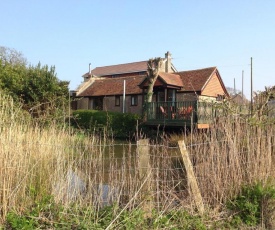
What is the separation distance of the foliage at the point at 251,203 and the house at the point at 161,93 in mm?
13625

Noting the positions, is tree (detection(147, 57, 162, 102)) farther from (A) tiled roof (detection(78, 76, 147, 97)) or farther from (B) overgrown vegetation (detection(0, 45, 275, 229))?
(B) overgrown vegetation (detection(0, 45, 275, 229))

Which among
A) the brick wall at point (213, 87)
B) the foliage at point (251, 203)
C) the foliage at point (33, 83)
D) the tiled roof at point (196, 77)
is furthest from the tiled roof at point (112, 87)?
the foliage at point (251, 203)

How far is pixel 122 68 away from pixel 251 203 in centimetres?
5378

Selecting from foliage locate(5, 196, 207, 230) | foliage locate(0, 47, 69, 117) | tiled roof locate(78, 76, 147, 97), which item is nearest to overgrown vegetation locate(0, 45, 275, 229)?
foliage locate(5, 196, 207, 230)

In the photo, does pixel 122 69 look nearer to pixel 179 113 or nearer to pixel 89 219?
pixel 179 113

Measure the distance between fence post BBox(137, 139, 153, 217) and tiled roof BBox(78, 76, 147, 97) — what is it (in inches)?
963

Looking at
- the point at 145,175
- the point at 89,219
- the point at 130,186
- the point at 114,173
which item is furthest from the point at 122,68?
the point at 89,219

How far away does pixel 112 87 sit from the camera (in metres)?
32.8

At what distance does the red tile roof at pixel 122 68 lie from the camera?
5410 centimetres

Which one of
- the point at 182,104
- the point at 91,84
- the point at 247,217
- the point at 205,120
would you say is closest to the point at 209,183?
the point at 247,217

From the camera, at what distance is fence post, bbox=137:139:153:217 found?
420cm

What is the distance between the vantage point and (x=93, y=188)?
4.43 m

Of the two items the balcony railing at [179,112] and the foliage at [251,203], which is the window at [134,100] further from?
the foliage at [251,203]

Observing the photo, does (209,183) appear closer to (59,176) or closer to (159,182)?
(159,182)
